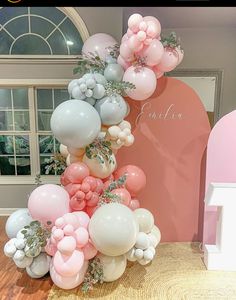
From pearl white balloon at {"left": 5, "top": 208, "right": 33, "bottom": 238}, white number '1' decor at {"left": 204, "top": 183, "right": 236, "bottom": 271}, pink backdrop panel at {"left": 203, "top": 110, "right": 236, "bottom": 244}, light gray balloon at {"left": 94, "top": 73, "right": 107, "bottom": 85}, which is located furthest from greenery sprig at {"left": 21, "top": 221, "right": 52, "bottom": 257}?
pink backdrop panel at {"left": 203, "top": 110, "right": 236, "bottom": 244}

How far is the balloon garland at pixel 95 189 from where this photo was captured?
196 cm

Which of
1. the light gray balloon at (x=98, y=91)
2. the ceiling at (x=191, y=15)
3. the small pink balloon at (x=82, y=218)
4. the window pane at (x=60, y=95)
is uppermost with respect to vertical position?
the ceiling at (x=191, y=15)

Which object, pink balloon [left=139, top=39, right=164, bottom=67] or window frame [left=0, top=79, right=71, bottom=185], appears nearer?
pink balloon [left=139, top=39, right=164, bottom=67]

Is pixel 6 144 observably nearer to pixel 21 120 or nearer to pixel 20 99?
pixel 21 120

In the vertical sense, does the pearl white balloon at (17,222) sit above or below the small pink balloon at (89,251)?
above

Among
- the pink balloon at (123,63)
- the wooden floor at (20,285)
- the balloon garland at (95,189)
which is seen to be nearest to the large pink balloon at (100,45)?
the balloon garland at (95,189)

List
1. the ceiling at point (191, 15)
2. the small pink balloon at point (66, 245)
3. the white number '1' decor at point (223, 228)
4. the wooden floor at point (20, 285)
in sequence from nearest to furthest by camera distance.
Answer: the small pink balloon at point (66, 245)
the wooden floor at point (20, 285)
the white number '1' decor at point (223, 228)
the ceiling at point (191, 15)

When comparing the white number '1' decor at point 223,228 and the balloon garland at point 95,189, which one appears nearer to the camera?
the balloon garland at point 95,189

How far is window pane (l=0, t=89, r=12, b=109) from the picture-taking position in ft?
12.3

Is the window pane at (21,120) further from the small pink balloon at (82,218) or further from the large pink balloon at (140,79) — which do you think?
the small pink balloon at (82,218)

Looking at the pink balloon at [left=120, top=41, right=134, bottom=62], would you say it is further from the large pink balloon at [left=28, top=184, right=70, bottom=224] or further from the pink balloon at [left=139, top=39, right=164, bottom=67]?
the large pink balloon at [left=28, top=184, right=70, bottom=224]

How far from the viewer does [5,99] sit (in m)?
3.79

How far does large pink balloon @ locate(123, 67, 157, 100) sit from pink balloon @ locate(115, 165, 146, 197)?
2.07 feet

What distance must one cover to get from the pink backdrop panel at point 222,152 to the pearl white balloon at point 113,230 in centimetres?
98
